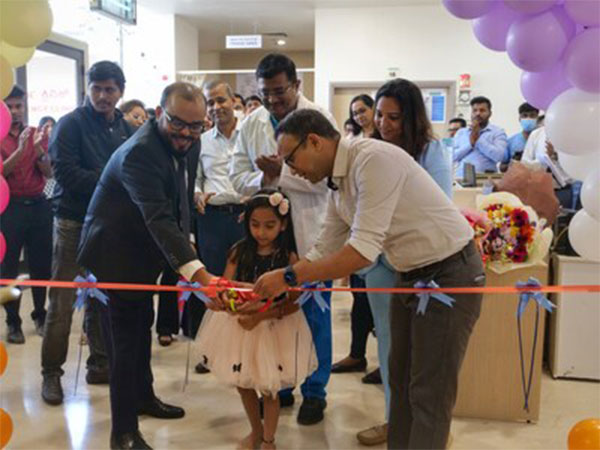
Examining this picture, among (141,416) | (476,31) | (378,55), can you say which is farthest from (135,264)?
(378,55)

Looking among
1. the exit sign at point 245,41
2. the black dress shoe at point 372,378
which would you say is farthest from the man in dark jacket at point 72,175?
the exit sign at point 245,41

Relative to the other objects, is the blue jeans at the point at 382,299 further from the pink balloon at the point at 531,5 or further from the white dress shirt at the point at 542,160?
the white dress shirt at the point at 542,160

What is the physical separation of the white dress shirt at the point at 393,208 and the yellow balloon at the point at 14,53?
3.67 ft

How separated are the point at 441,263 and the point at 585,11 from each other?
83 cm

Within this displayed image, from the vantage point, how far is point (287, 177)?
243 cm

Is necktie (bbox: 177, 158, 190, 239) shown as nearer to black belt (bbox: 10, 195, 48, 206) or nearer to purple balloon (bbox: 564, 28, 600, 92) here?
purple balloon (bbox: 564, 28, 600, 92)

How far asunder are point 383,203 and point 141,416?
175cm

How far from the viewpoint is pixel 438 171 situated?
218 cm

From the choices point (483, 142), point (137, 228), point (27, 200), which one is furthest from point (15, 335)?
point (483, 142)

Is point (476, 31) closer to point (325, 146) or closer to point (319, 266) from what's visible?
point (325, 146)

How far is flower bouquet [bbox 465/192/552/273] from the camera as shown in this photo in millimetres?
2502

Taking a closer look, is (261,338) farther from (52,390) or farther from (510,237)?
(52,390)

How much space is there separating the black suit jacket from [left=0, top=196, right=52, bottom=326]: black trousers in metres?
1.88

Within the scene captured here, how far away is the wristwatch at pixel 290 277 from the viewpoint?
1.75 metres
